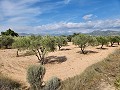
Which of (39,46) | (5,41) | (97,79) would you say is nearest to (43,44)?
(39,46)

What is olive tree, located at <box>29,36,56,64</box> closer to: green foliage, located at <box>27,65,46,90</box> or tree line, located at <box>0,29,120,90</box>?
tree line, located at <box>0,29,120,90</box>

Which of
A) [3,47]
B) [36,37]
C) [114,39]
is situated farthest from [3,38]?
[114,39]

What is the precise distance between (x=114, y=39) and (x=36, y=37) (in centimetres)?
3410

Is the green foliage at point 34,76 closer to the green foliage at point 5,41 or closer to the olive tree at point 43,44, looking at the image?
the olive tree at point 43,44

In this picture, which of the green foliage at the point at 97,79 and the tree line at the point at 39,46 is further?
the tree line at the point at 39,46

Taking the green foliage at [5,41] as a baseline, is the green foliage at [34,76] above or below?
below

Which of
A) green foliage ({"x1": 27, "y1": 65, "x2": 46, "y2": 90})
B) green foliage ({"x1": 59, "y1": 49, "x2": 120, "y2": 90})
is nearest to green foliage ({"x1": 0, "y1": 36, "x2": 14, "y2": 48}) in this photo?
green foliage ({"x1": 27, "y1": 65, "x2": 46, "y2": 90})

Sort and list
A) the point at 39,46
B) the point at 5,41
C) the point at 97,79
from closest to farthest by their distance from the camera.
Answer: the point at 97,79 → the point at 39,46 → the point at 5,41

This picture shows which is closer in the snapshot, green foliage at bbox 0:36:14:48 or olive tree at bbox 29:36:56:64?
olive tree at bbox 29:36:56:64

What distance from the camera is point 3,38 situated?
5022 cm

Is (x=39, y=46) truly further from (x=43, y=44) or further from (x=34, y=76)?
(x=34, y=76)

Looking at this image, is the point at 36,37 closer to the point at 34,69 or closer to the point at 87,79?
the point at 34,69

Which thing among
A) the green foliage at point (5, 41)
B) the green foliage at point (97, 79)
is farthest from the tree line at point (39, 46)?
the green foliage at point (97, 79)

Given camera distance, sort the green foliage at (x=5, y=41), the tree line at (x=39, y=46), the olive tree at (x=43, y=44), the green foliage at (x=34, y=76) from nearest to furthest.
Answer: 1. the tree line at (x=39, y=46)
2. the green foliage at (x=34, y=76)
3. the olive tree at (x=43, y=44)
4. the green foliage at (x=5, y=41)
